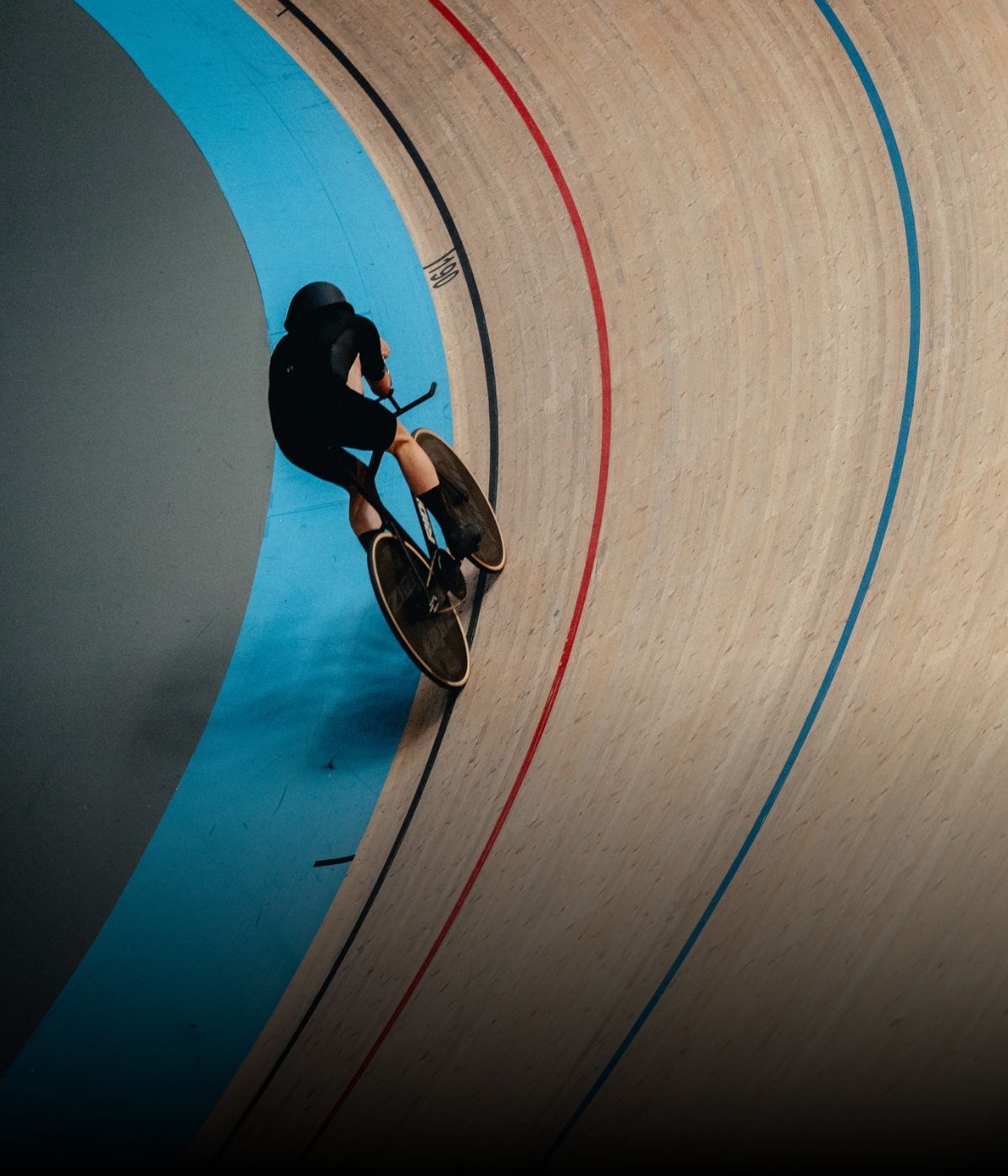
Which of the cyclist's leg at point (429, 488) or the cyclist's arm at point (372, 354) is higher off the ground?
the cyclist's arm at point (372, 354)

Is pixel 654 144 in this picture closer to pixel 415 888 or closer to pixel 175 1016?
pixel 415 888

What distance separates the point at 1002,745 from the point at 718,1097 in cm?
142

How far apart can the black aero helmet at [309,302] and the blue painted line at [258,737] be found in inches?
30.7

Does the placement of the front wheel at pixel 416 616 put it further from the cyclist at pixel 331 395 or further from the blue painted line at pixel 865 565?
the blue painted line at pixel 865 565

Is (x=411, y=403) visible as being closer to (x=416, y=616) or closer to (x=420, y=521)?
(x=420, y=521)

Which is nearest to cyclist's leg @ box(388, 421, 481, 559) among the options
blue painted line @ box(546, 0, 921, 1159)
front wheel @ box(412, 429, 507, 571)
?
front wheel @ box(412, 429, 507, 571)

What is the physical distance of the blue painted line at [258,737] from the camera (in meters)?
3.00

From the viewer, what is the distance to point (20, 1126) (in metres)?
2.89

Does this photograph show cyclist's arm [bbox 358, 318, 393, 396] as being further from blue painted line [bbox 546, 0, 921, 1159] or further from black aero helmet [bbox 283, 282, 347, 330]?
blue painted line [bbox 546, 0, 921, 1159]

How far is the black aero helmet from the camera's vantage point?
3.39 m

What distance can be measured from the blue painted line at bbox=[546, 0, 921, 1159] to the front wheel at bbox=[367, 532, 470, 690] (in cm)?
109

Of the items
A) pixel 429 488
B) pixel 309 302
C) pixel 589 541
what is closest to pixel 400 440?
pixel 429 488

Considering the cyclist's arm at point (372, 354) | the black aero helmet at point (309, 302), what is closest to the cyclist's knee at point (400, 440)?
the cyclist's arm at point (372, 354)

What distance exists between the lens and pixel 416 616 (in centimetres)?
354
